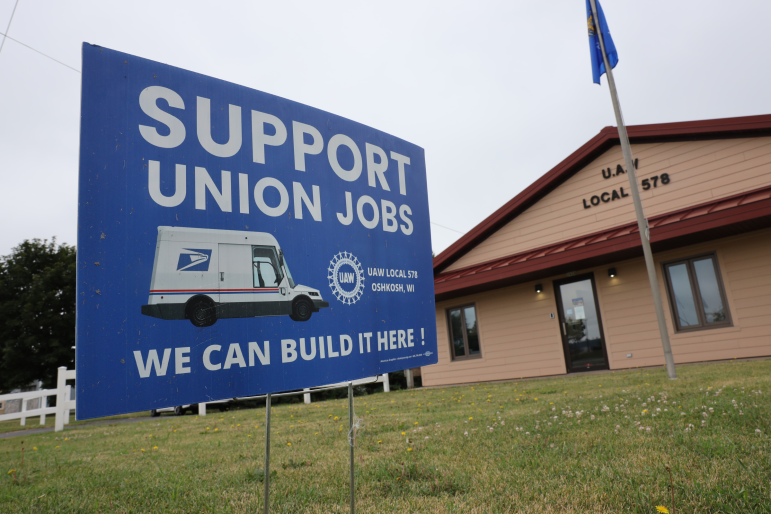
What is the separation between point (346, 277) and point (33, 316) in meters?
32.8

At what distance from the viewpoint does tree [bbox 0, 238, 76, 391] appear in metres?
26.1

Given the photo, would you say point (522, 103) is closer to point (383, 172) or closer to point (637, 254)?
point (637, 254)


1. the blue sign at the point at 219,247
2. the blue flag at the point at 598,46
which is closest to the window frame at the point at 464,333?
the blue flag at the point at 598,46

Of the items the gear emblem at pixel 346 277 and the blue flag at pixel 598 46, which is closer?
the gear emblem at pixel 346 277

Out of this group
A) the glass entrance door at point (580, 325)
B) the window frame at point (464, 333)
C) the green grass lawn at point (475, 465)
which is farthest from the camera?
the window frame at point (464, 333)

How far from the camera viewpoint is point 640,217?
844cm

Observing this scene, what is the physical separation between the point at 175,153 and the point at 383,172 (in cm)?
137

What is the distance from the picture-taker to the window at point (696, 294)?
10.6 metres

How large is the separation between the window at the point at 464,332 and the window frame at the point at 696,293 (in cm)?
600

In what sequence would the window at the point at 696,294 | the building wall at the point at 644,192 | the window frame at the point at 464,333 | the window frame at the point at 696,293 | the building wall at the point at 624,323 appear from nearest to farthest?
the building wall at the point at 624,323
the window frame at the point at 696,293
the window at the point at 696,294
the building wall at the point at 644,192
the window frame at the point at 464,333

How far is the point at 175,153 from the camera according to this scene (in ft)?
6.42

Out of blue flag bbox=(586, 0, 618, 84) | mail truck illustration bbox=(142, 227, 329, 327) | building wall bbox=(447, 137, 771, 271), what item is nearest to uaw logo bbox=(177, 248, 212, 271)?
mail truck illustration bbox=(142, 227, 329, 327)

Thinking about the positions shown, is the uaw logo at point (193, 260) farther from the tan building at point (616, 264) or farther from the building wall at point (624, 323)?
the building wall at point (624, 323)

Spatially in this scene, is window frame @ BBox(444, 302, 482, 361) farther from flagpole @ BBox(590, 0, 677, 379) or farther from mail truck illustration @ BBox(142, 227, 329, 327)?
mail truck illustration @ BBox(142, 227, 329, 327)
